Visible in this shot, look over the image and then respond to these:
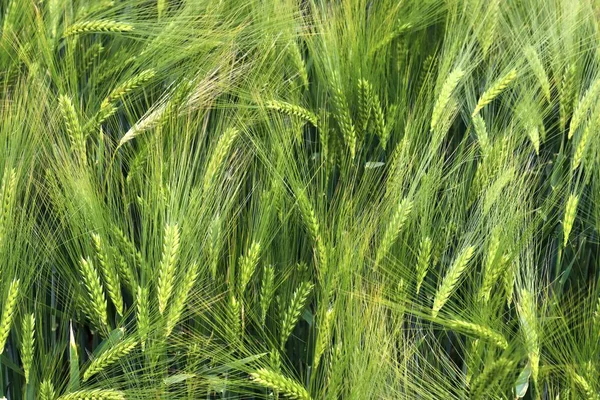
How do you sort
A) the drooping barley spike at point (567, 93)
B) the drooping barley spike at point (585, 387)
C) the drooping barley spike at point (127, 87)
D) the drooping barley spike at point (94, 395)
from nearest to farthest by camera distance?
the drooping barley spike at point (94, 395) → the drooping barley spike at point (585, 387) → the drooping barley spike at point (127, 87) → the drooping barley spike at point (567, 93)

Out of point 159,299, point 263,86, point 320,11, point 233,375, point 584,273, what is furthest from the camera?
point 320,11

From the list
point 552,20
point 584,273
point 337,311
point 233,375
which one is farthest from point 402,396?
point 552,20

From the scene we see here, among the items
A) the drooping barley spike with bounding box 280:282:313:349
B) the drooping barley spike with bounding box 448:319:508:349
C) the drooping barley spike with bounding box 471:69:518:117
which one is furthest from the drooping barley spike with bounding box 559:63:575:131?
the drooping barley spike with bounding box 280:282:313:349

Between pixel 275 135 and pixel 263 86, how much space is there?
4.6 inches

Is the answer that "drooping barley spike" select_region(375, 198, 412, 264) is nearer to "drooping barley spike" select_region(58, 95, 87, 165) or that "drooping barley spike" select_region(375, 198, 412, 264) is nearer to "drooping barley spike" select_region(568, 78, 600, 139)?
"drooping barley spike" select_region(568, 78, 600, 139)

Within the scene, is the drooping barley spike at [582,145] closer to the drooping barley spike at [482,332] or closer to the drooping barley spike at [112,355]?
the drooping barley spike at [482,332]

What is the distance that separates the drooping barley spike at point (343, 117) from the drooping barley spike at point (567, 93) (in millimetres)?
375

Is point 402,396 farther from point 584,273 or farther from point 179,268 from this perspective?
point 584,273

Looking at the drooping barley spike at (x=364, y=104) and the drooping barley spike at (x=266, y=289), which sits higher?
the drooping barley spike at (x=364, y=104)

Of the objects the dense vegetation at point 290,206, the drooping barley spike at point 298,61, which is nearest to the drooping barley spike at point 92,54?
the dense vegetation at point 290,206

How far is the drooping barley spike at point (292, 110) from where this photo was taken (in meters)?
1.35

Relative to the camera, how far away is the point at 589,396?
123cm

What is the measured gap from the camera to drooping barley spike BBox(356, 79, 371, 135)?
138cm

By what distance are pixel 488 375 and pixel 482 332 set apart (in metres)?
0.07
